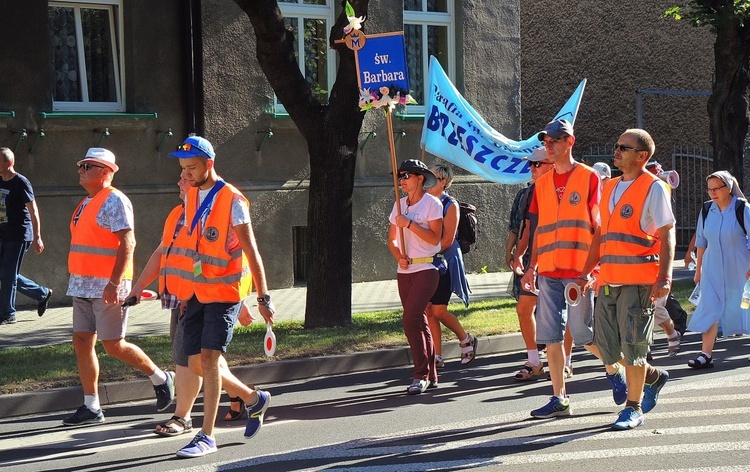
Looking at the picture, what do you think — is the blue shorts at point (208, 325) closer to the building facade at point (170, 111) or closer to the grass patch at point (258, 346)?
the grass patch at point (258, 346)

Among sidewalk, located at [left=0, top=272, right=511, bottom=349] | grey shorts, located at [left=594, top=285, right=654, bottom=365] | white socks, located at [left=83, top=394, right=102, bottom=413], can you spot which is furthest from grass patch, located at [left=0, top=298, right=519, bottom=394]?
grey shorts, located at [left=594, top=285, right=654, bottom=365]

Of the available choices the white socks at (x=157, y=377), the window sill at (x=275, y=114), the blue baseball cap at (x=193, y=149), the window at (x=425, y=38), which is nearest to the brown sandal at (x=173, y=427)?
the white socks at (x=157, y=377)

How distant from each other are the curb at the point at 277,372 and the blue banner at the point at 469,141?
2.13 metres

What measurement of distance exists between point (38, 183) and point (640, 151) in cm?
→ 972

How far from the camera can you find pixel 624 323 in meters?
7.19

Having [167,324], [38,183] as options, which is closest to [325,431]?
[167,324]

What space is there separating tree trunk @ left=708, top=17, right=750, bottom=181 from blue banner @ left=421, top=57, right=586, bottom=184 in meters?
5.22

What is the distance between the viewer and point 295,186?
55.6ft

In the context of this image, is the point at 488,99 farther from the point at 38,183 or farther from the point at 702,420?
the point at 702,420

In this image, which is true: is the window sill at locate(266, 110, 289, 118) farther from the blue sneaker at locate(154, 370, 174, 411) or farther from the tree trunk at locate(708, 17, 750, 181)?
the blue sneaker at locate(154, 370, 174, 411)

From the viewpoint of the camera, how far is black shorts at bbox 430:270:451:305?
10070mm

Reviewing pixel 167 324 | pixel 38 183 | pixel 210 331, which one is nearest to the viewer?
pixel 210 331

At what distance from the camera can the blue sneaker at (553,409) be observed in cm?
770

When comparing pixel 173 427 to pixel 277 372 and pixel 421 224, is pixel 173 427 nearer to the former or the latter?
pixel 277 372
